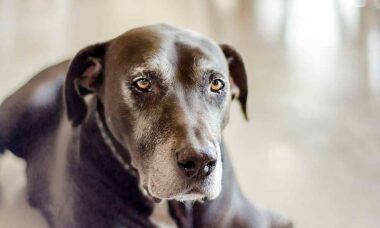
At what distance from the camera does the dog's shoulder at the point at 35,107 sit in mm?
1791

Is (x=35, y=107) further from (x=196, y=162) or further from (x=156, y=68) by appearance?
(x=196, y=162)

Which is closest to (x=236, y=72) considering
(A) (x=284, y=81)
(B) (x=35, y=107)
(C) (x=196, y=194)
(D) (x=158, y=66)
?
(D) (x=158, y=66)

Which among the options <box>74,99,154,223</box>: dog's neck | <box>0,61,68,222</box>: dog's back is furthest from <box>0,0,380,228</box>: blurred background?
<box>74,99,154,223</box>: dog's neck

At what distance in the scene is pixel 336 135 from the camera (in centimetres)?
229

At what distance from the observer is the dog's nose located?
127 cm

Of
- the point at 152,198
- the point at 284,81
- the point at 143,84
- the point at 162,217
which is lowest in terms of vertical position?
the point at 284,81

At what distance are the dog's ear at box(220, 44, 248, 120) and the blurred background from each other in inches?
18.9

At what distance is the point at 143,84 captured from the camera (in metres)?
1.40

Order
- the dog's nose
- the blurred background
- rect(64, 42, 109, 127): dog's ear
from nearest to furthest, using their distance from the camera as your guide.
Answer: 1. the dog's nose
2. rect(64, 42, 109, 127): dog's ear
3. the blurred background

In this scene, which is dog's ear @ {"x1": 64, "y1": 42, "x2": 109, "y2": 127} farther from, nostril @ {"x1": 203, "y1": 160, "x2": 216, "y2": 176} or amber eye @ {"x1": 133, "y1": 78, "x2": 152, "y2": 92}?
nostril @ {"x1": 203, "y1": 160, "x2": 216, "y2": 176}

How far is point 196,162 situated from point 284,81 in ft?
4.44

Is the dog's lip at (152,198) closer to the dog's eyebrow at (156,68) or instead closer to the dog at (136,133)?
the dog at (136,133)

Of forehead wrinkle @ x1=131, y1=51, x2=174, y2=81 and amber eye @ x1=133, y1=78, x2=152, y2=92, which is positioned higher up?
forehead wrinkle @ x1=131, y1=51, x2=174, y2=81

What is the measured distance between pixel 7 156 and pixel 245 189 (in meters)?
0.76
